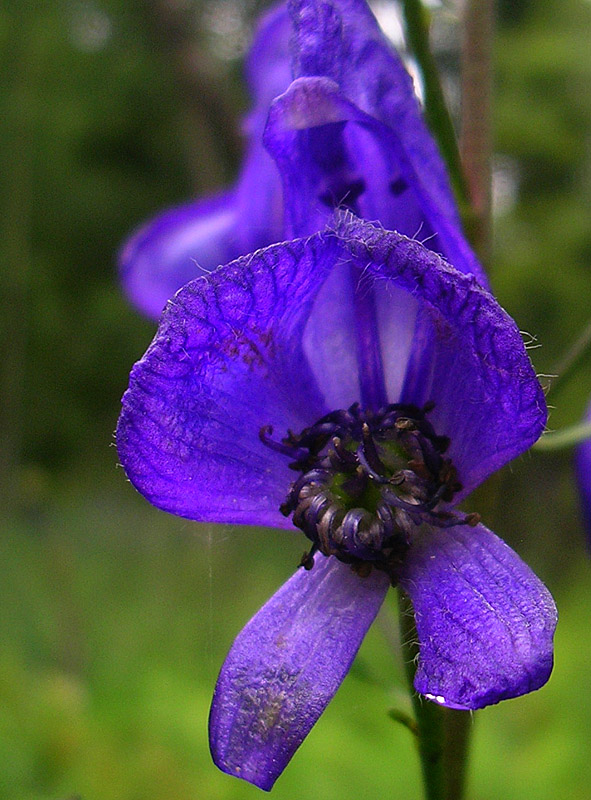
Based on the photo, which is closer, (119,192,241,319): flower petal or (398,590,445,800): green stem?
(398,590,445,800): green stem

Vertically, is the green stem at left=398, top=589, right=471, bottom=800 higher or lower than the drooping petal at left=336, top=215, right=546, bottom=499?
lower

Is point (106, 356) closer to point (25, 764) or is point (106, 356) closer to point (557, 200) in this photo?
point (557, 200)

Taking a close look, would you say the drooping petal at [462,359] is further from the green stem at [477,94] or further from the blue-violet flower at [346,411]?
the green stem at [477,94]

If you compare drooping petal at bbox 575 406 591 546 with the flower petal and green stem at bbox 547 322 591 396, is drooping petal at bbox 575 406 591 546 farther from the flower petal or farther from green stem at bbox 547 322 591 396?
the flower petal

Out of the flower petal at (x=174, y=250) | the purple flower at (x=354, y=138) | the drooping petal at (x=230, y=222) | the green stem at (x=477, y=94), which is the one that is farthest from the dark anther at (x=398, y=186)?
the flower petal at (x=174, y=250)

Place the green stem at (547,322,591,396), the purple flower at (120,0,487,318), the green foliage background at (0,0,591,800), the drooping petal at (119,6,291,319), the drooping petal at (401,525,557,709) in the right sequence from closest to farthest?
the drooping petal at (401,525,557,709) → the purple flower at (120,0,487,318) → the green stem at (547,322,591,396) → the drooping petal at (119,6,291,319) → the green foliage background at (0,0,591,800)

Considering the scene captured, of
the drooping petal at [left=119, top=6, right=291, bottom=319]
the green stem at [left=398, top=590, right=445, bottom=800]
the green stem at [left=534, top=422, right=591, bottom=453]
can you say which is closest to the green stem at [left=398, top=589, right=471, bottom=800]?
the green stem at [left=398, top=590, right=445, bottom=800]
